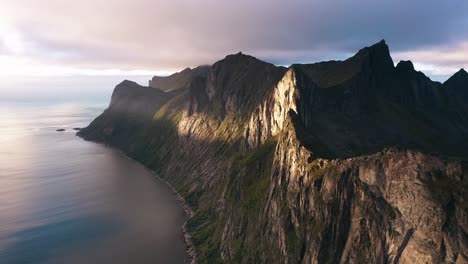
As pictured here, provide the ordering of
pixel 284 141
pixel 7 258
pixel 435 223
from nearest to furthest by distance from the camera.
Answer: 1. pixel 435 223
2. pixel 284 141
3. pixel 7 258

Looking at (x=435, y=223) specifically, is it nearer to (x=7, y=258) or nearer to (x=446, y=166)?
(x=446, y=166)

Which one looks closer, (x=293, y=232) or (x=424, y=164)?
(x=424, y=164)

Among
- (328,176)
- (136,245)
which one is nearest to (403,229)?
(328,176)

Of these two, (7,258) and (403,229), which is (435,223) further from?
(7,258)

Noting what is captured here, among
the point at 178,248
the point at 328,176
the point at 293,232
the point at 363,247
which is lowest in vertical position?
the point at 178,248

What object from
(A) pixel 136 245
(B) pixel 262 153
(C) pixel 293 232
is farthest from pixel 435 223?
(A) pixel 136 245

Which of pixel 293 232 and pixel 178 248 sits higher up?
pixel 293 232

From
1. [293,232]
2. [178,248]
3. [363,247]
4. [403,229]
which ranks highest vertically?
[403,229]

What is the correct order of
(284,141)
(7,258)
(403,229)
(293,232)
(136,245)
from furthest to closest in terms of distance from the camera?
(136,245), (7,258), (284,141), (293,232), (403,229)

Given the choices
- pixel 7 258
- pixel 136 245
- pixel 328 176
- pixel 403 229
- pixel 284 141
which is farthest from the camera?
pixel 136 245
